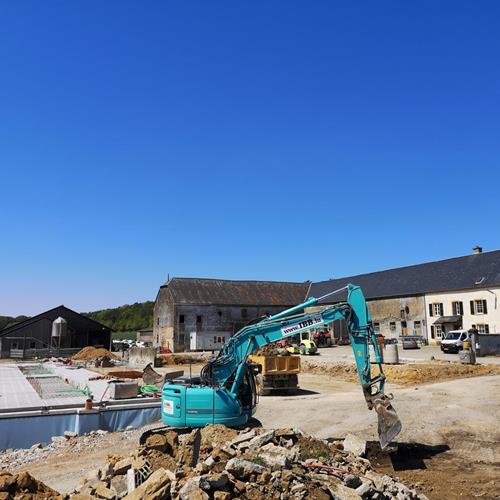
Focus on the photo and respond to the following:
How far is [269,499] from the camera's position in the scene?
23.6 ft

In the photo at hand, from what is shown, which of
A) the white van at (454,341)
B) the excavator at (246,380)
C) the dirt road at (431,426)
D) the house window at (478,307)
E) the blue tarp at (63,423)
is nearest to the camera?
the dirt road at (431,426)

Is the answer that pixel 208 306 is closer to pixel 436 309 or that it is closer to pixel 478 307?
pixel 436 309

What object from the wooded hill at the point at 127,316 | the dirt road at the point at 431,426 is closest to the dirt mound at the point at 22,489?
the dirt road at the point at 431,426

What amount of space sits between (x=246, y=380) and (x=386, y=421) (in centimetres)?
325

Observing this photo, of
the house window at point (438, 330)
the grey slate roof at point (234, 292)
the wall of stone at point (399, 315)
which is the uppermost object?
the grey slate roof at point (234, 292)

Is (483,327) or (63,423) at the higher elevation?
(483,327)

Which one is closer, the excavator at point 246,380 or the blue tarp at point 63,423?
the excavator at point 246,380

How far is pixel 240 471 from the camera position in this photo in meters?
7.75

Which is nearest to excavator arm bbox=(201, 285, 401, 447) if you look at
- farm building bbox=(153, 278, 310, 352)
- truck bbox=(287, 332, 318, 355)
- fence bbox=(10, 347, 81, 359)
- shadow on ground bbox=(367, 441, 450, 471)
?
shadow on ground bbox=(367, 441, 450, 471)

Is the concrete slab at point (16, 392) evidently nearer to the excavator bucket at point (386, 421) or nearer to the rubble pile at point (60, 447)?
the rubble pile at point (60, 447)

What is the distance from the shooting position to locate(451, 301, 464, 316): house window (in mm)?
43562

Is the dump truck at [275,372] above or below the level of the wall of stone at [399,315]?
below

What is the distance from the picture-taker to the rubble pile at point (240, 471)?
722 cm

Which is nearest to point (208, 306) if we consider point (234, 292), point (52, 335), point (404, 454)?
point (234, 292)
